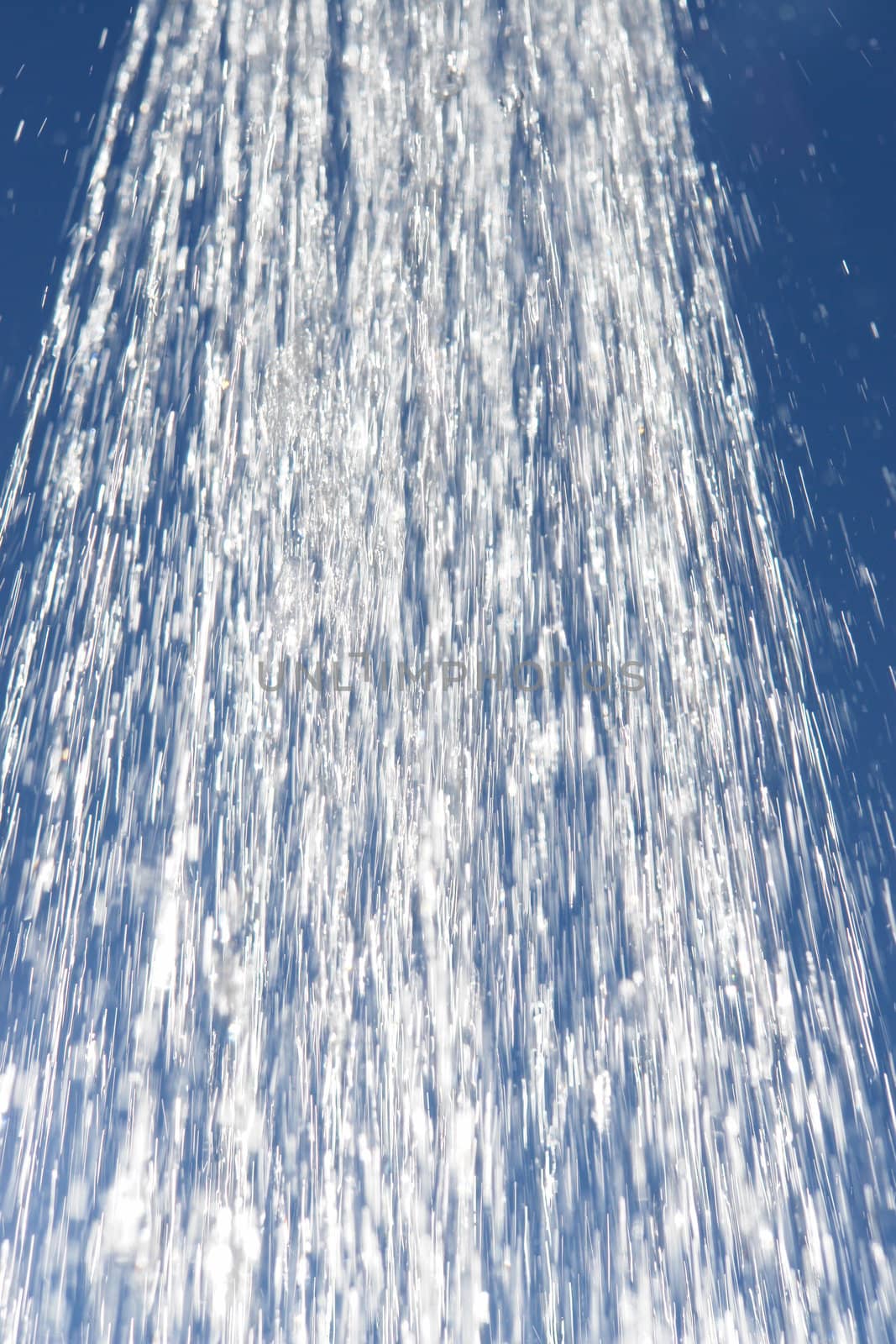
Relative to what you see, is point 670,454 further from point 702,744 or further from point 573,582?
point 702,744

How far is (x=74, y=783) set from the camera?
490 centimetres

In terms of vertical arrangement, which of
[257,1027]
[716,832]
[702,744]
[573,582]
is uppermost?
[573,582]

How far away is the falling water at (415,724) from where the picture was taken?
416 centimetres

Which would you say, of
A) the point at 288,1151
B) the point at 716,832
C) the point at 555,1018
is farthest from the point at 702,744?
the point at 288,1151

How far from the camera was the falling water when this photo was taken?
4160mm

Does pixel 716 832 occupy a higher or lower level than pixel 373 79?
lower

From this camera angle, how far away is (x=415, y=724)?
4672 millimetres

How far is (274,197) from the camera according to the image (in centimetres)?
490

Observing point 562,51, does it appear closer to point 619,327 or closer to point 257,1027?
point 619,327

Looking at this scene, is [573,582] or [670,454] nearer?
[670,454]

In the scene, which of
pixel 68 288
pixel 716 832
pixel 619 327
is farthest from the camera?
pixel 68 288

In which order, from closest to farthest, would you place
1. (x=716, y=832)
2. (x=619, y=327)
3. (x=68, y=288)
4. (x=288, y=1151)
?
(x=288, y=1151) < (x=716, y=832) < (x=619, y=327) < (x=68, y=288)

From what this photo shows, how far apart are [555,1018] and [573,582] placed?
1.69 m

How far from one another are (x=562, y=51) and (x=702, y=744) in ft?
8.88
